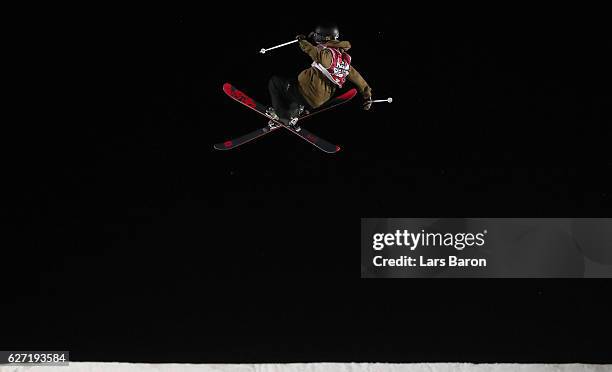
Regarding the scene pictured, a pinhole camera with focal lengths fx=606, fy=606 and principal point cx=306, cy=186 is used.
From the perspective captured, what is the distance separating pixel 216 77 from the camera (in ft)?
7.89

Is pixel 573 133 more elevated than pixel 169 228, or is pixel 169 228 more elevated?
pixel 573 133

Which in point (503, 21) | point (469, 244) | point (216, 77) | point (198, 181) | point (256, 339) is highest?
point (503, 21)

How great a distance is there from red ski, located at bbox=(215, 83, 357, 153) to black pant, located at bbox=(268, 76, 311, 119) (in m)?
0.05

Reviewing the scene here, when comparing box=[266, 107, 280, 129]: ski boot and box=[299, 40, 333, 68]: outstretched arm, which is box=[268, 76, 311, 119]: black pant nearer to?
box=[266, 107, 280, 129]: ski boot

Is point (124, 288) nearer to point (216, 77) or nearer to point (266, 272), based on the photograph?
point (266, 272)

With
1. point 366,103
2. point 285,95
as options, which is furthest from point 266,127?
point 366,103

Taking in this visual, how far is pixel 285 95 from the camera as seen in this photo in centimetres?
235

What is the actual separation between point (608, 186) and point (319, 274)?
1230 mm

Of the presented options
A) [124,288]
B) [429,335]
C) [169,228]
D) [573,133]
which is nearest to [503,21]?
[573,133]

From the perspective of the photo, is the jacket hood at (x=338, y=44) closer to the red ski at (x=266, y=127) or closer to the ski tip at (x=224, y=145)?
the red ski at (x=266, y=127)

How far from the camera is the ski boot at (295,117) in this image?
236 cm

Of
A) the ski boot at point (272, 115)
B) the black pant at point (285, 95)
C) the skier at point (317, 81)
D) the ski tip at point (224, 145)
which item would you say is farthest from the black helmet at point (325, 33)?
the ski tip at point (224, 145)

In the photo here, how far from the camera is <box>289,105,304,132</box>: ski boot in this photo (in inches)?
93.0

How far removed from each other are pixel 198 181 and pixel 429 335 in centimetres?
115
